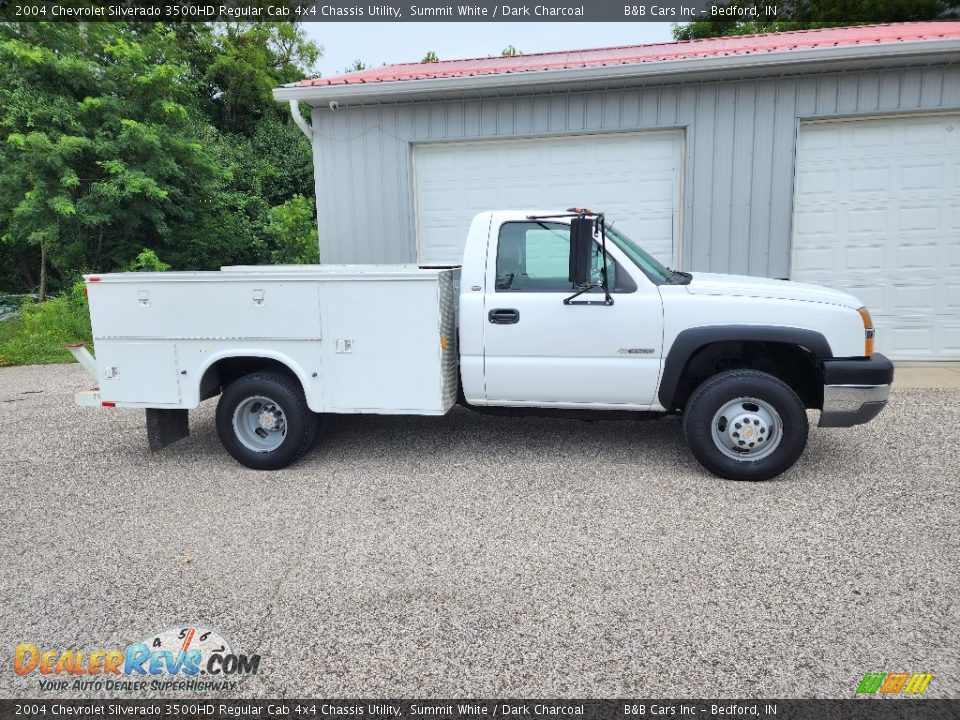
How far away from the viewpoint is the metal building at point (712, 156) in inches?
327

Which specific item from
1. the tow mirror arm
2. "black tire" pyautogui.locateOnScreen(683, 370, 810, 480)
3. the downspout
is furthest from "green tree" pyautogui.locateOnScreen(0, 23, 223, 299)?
"black tire" pyautogui.locateOnScreen(683, 370, 810, 480)

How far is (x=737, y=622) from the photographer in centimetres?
300

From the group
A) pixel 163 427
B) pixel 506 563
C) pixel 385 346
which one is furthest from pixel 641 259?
pixel 163 427

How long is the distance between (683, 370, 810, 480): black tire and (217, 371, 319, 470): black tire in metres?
2.99

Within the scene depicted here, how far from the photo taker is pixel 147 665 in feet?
9.29

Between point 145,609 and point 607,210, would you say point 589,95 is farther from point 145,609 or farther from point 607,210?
point 145,609

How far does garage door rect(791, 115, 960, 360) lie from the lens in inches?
332

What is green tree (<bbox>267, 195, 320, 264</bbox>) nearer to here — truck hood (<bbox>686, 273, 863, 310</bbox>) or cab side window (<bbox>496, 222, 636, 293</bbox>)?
cab side window (<bbox>496, 222, 636, 293</bbox>)

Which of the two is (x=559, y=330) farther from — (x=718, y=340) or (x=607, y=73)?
(x=607, y=73)

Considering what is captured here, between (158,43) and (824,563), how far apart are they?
15.7 metres

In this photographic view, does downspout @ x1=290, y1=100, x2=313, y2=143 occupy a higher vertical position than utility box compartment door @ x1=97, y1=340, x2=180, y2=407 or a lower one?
higher

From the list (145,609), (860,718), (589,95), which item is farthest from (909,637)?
(589,95)

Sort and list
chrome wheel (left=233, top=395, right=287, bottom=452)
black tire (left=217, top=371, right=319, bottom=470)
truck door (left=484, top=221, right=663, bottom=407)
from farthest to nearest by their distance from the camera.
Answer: chrome wheel (left=233, top=395, right=287, bottom=452) < black tire (left=217, top=371, right=319, bottom=470) < truck door (left=484, top=221, right=663, bottom=407)

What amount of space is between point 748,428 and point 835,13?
21.8 meters
